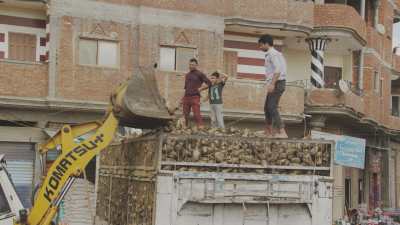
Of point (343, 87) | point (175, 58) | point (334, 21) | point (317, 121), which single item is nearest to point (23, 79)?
point (175, 58)

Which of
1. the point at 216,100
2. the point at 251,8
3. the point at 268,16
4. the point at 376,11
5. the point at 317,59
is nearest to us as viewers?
the point at 216,100

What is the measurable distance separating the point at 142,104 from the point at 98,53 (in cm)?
1371

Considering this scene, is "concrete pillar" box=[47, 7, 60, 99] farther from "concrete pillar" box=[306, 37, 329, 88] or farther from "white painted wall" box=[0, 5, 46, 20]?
"concrete pillar" box=[306, 37, 329, 88]

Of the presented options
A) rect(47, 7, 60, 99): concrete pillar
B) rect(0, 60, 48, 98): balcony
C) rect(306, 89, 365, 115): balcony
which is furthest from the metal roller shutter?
rect(306, 89, 365, 115): balcony

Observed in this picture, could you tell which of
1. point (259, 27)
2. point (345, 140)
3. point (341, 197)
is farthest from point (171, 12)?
point (341, 197)

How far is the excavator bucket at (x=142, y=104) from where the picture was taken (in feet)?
29.4

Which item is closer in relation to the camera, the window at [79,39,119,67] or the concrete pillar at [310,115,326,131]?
the window at [79,39,119,67]

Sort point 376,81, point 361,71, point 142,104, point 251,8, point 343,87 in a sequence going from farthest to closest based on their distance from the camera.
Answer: point 376,81 < point 361,71 < point 343,87 < point 251,8 < point 142,104

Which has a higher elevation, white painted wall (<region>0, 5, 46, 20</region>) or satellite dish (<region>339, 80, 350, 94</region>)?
white painted wall (<region>0, 5, 46, 20</region>)

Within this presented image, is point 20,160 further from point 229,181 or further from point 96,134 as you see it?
point 229,181

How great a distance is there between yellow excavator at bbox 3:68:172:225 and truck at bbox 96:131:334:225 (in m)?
0.33

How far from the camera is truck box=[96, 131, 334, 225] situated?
27.8ft

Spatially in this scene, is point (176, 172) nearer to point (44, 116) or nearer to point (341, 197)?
point (44, 116)

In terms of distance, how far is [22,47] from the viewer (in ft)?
74.2
